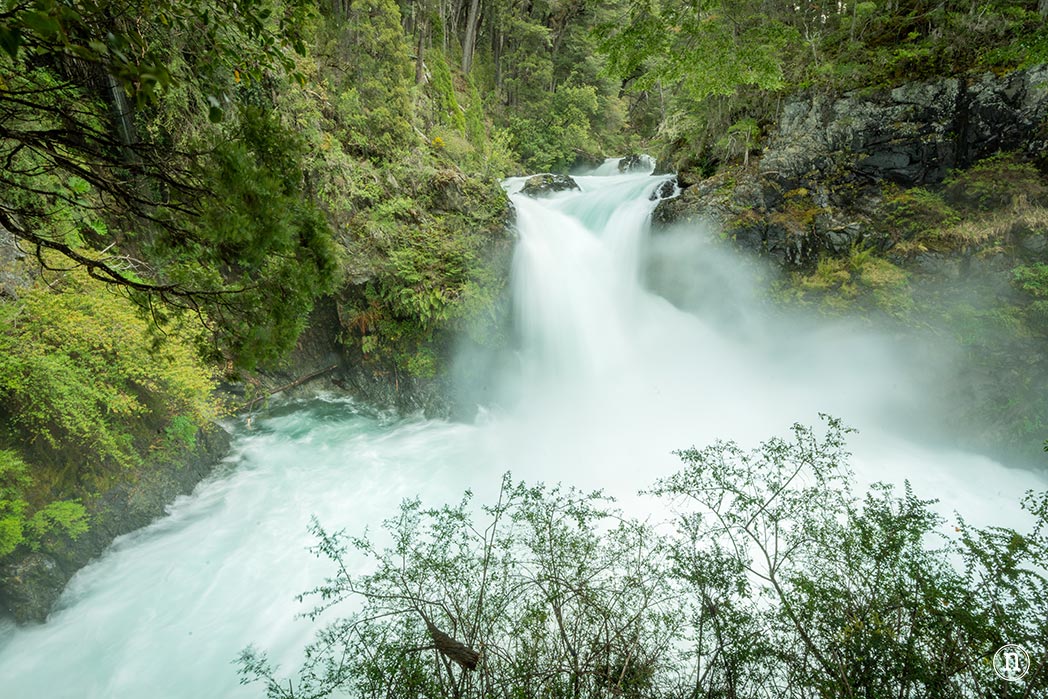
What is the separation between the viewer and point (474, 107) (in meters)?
12.9

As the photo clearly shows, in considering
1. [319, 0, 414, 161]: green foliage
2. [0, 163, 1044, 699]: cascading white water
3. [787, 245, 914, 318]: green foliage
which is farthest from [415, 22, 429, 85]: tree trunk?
[787, 245, 914, 318]: green foliage

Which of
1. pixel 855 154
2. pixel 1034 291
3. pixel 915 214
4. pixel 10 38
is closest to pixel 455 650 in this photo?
pixel 10 38

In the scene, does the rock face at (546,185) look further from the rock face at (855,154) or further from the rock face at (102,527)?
the rock face at (102,527)

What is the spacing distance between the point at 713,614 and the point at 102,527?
6908 mm

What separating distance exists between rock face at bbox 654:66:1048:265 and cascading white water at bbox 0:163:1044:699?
1.09m

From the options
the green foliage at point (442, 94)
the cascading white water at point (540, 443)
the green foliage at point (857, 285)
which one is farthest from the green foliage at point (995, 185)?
the green foliage at point (442, 94)

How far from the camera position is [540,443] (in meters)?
8.52

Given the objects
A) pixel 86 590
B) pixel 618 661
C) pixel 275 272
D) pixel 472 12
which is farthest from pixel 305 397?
pixel 472 12

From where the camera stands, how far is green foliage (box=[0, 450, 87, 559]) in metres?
3.86

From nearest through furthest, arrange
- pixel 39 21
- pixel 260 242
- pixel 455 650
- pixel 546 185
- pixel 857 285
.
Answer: pixel 39 21 → pixel 260 242 → pixel 455 650 → pixel 857 285 → pixel 546 185

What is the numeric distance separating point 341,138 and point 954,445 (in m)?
12.8

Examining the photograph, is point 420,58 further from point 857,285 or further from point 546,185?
point 857,285

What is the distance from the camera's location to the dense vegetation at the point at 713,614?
2389 mm

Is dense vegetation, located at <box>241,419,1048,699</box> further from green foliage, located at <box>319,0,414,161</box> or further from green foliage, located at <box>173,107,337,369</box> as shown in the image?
green foliage, located at <box>319,0,414,161</box>
